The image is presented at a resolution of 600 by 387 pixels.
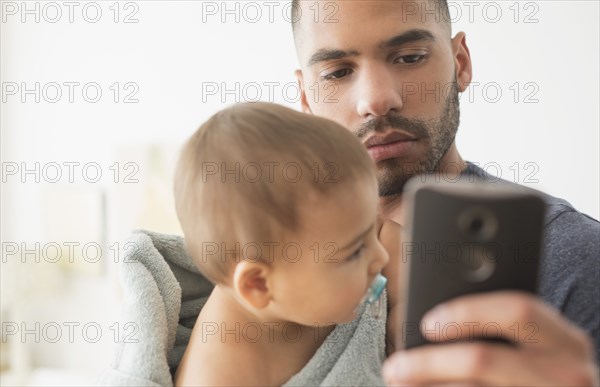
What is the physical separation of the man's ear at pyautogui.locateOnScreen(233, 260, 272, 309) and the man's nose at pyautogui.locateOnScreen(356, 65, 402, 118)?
377mm

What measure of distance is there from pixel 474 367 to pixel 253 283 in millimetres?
334

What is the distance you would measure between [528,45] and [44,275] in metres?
2.21

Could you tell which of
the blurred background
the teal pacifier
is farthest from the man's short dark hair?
the blurred background

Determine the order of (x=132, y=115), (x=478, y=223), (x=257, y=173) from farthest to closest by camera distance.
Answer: (x=132, y=115) → (x=257, y=173) → (x=478, y=223)

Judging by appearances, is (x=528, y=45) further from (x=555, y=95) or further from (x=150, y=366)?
(x=150, y=366)

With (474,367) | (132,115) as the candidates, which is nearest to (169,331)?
(474,367)

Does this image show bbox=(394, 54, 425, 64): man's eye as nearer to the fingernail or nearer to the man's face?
the man's face

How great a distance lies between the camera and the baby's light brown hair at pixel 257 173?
68cm

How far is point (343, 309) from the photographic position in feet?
2.38

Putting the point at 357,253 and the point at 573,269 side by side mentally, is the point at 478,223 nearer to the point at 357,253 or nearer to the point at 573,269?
the point at 357,253

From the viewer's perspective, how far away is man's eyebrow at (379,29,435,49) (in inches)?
39.9

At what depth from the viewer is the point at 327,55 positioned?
1064mm

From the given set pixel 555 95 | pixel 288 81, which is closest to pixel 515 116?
pixel 555 95

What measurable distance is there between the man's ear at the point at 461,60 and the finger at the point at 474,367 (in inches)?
31.4
